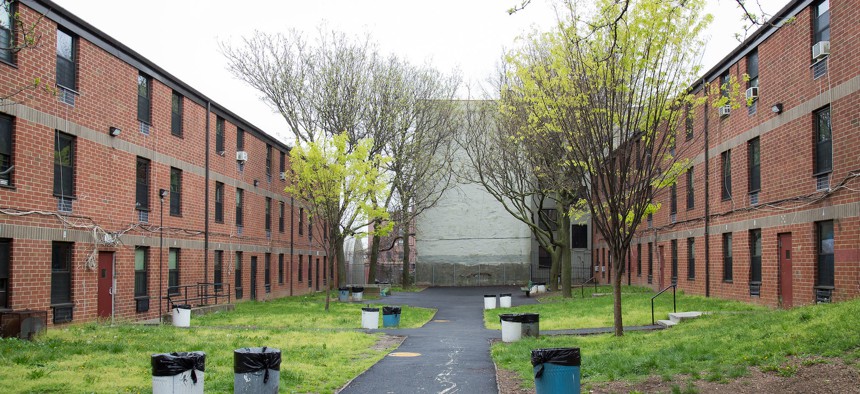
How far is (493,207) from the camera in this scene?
56312mm

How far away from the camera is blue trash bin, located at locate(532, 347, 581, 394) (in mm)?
9008

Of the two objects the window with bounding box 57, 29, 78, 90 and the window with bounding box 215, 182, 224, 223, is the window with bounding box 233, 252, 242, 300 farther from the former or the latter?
the window with bounding box 57, 29, 78, 90

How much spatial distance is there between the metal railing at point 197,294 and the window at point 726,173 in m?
17.4

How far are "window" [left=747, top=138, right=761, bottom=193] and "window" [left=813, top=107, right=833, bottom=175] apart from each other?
11.7ft

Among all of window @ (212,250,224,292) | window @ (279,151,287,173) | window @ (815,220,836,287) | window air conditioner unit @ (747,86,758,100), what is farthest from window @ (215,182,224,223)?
window @ (815,220,836,287)

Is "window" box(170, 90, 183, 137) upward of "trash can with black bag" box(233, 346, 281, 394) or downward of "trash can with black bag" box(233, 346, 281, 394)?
upward

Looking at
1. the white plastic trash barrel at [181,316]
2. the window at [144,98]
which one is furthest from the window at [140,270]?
the window at [144,98]

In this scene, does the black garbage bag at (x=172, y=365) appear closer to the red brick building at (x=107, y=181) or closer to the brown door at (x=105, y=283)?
the red brick building at (x=107, y=181)

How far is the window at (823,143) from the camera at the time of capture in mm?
18484

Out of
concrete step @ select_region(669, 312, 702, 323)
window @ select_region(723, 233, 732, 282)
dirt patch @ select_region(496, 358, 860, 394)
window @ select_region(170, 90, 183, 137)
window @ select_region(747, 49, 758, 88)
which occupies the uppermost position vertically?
window @ select_region(747, 49, 758, 88)

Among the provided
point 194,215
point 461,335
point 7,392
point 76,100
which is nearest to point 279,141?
→ point 194,215

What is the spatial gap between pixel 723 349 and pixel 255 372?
708cm

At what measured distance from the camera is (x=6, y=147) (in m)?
17.0

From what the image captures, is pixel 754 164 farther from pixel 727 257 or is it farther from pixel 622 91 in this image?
pixel 622 91
